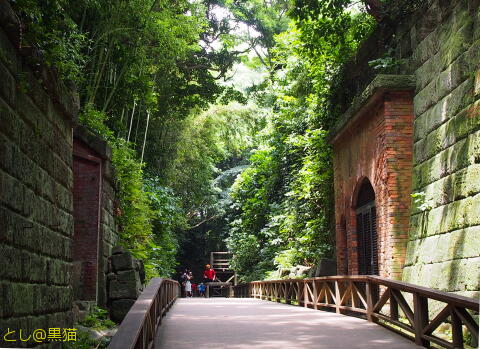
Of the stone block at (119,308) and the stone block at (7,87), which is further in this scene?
the stone block at (119,308)

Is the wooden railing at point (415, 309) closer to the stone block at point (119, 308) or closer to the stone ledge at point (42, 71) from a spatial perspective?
the stone block at point (119, 308)

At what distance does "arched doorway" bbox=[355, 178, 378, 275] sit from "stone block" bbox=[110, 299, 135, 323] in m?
4.95

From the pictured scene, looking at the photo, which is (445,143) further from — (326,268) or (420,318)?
(326,268)

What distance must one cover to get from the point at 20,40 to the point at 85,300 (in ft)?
20.2

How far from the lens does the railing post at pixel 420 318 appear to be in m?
6.48

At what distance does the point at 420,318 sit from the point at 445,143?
3.22 m

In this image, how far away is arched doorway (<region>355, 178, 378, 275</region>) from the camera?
11.8m

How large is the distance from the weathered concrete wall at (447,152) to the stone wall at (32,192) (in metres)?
4.94

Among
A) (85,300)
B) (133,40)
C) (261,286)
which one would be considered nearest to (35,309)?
(85,300)

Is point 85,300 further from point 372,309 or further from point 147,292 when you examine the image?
point 372,309

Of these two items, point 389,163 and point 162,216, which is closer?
point 389,163

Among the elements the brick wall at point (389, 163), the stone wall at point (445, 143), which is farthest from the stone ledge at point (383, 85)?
the stone wall at point (445, 143)

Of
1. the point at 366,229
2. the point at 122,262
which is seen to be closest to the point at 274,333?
the point at 122,262

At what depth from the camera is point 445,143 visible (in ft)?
28.6
